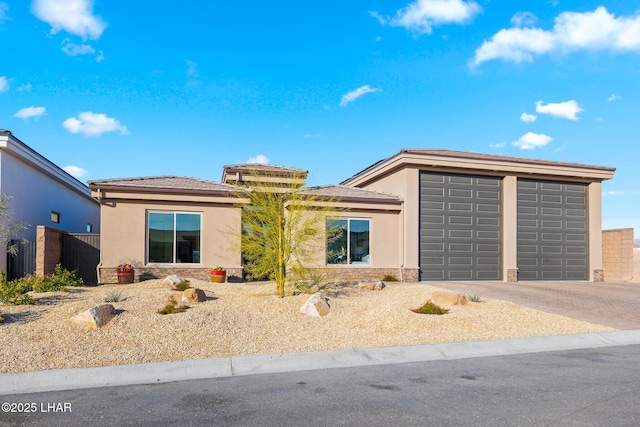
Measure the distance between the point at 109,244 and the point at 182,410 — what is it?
12.5 m

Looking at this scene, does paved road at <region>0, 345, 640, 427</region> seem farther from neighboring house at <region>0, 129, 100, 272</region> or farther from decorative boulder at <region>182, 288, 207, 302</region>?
neighboring house at <region>0, 129, 100, 272</region>

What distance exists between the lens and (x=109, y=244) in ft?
54.9

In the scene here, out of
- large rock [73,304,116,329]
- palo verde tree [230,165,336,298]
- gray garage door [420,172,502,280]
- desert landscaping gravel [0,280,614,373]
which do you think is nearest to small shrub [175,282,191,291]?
desert landscaping gravel [0,280,614,373]

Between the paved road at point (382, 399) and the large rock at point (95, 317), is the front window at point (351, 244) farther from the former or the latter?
the paved road at point (382, 399)

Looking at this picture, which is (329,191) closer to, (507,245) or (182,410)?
(507,245)

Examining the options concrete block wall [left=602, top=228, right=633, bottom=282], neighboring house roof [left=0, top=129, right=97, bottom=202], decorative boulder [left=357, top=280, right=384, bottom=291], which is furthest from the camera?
concrete block wall [left=602, top=228, right=633, bottom=282]

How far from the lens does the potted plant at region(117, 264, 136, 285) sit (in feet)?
52.7

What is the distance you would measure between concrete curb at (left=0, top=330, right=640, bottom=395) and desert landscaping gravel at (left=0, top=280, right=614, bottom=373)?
317 mm

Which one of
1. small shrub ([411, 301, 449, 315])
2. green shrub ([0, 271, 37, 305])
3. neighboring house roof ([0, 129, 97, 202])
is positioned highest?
neighboring house roof ([0, 129, 97, 202])

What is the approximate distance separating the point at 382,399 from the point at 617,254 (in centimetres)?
2152

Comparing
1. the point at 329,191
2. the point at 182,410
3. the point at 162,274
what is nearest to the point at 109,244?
the point at 162,274

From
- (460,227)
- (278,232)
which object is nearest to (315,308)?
(278,232)

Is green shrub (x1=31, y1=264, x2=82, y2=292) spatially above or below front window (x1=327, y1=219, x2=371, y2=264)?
below

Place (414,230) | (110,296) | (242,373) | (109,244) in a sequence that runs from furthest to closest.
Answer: (414,230)
(109,244)
(110,296)
(242,373)
